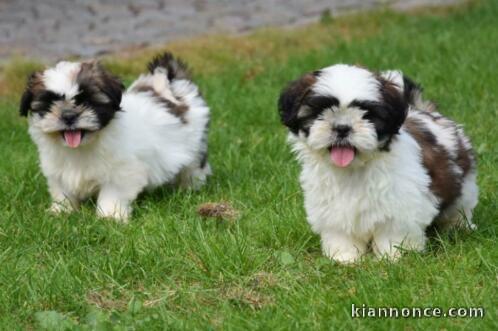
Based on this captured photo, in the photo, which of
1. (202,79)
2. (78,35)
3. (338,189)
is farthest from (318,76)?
(78,35)

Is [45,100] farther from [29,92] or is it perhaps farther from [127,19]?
[127,19]

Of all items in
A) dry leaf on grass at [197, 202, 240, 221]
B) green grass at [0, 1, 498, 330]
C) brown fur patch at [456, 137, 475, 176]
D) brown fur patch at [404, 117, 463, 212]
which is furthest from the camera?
dry leaf on grass at [197, 202, 240, 221]

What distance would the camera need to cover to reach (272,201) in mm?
5941

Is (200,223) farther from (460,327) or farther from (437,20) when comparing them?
(437,20)

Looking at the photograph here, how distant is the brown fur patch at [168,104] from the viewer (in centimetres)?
668

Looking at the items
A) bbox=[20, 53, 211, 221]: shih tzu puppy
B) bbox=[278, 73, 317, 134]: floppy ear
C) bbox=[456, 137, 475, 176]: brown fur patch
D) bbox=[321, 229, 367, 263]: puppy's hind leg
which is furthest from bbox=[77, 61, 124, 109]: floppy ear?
bbox=[456, 137, 475, 176]: brown fur patch

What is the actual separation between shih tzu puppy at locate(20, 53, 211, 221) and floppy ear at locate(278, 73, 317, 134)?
5.01ft

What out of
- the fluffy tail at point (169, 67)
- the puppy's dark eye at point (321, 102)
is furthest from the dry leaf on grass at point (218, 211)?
the fluffy tail at point (169, 67)

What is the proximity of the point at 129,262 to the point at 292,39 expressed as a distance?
6685mm

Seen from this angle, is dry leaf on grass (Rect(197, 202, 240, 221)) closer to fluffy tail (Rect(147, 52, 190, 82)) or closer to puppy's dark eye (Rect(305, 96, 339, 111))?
puppy's dark eye (Rect(305, 96, 339, 111))

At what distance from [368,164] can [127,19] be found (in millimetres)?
8214

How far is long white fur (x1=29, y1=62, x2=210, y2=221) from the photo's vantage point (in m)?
6.02

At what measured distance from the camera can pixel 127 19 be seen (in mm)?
12461

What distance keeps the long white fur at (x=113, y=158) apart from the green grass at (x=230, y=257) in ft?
0.42
